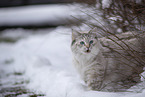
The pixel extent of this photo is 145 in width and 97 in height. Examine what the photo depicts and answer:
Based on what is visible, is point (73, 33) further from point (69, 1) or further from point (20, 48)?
point (20, 48)

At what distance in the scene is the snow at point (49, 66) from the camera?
224cm

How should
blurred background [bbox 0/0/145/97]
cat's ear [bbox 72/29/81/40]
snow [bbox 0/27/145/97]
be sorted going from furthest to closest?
1. cat's ear [bbox 72/29/81/40]
2. snow [bbox 0/27/145/97]
3. blurred background [bbox 0/0/145/97]

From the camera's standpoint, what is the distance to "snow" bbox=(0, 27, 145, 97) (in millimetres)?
2239

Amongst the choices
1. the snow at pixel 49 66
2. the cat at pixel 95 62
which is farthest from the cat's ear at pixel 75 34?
the snow at pixel 49 66

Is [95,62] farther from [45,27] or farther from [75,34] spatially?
[45,27]

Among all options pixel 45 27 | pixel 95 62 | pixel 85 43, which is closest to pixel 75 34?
pixel 85 43

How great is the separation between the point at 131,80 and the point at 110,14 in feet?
3.42

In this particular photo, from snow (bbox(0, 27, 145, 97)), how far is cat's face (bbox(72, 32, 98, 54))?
256 mm

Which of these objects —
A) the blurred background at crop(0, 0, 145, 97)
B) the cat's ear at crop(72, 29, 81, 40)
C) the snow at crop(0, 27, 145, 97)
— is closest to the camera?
the blurred background at crop(0, 0, 145, 97)

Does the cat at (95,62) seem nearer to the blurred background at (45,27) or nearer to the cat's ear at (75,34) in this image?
the cat's ear at (75,34)

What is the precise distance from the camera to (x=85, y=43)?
2322 millimetres

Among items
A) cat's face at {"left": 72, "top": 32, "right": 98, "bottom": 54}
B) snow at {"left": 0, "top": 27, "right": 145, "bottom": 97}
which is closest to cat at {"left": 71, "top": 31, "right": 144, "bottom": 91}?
cat's face at {"left": 72, "top": 32, "right": 98, "bottom": 54}

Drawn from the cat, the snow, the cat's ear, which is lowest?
the snow

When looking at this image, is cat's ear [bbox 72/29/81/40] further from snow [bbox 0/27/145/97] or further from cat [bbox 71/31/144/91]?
snow [bbox 0/27/145/97]
